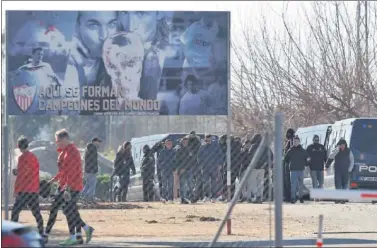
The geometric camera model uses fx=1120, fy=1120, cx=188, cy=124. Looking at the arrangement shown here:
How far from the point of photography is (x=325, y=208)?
27.4m

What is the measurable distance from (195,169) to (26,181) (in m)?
7.33

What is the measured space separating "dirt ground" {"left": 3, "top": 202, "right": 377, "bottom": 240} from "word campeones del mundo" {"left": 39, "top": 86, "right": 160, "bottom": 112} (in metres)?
2.23

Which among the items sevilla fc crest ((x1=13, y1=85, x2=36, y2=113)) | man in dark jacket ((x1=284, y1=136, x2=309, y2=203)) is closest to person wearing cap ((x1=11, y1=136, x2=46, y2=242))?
sevilla fc crest ((x1=13, y1=85, x2=36, y2=113))

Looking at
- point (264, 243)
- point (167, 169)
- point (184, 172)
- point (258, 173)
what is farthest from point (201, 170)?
point (264, 243)

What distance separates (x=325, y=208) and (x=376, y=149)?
5.58 metres

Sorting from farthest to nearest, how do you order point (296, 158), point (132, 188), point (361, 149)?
point (361, 149) < point (132, 188) < point (296, 158)

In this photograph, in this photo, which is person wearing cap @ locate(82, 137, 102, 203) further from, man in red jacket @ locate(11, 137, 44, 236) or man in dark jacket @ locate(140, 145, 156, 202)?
man in red jacket @ locate(11, 137, 44, 236)

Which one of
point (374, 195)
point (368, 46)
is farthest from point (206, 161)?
point (368, 46)

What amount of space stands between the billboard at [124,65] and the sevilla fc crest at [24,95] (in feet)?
0.06

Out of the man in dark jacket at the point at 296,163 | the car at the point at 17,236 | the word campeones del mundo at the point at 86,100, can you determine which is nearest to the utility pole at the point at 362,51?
the man in dark jacket at the point at 296,163

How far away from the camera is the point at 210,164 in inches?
934

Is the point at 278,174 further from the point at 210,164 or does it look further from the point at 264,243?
the point at 210,164

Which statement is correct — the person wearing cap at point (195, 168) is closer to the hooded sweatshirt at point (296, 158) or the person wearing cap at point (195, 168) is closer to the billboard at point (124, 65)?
the billboard at point (124, 65)

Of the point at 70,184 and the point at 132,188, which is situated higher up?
the point at 70,184
